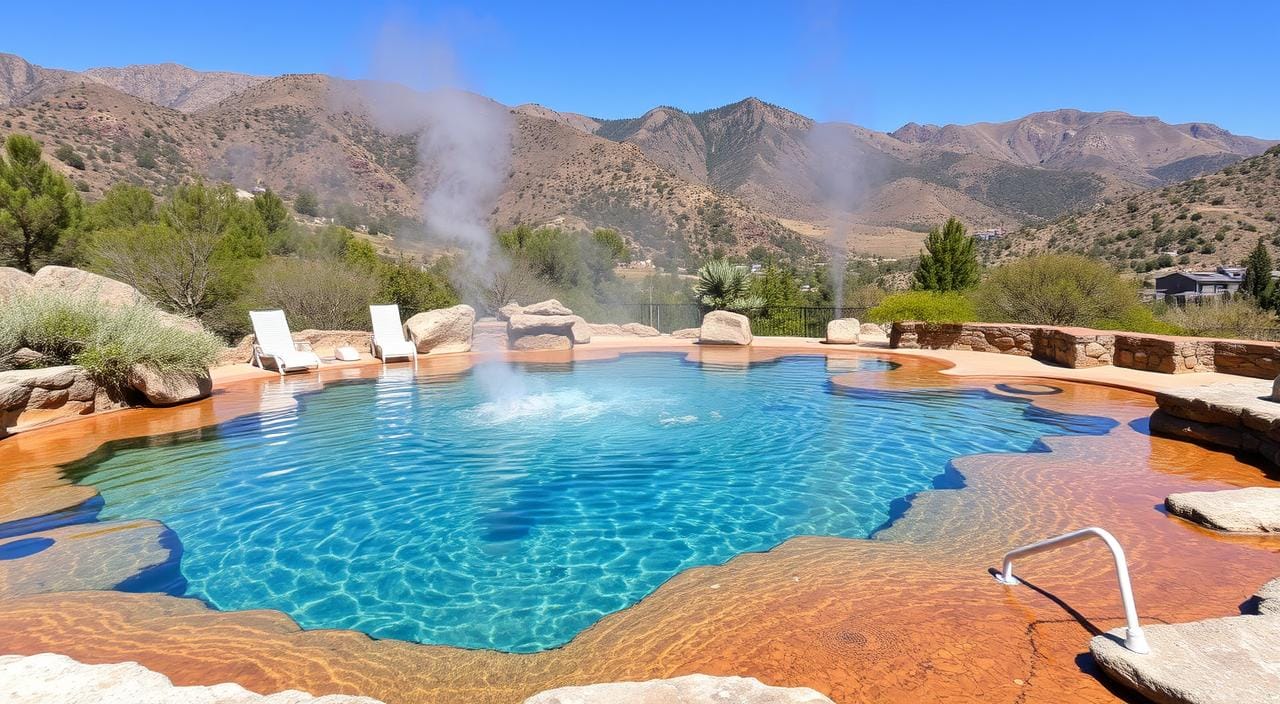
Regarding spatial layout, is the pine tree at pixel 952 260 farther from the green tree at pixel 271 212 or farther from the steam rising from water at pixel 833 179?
the steam rising from water at pixel 833 179

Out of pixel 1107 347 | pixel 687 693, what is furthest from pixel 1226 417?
pixel 687 693

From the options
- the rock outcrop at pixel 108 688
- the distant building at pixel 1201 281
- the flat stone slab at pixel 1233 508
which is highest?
the distant building at pixel 1201 281

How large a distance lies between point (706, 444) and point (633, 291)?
21085 mm

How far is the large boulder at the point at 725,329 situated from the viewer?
17.6 meters

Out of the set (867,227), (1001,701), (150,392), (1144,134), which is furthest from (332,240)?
(1144,134)

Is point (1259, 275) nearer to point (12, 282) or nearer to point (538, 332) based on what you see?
point (538, 332)

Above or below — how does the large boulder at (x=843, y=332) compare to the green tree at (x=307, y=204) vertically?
below

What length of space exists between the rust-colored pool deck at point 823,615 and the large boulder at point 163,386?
4.33 metres

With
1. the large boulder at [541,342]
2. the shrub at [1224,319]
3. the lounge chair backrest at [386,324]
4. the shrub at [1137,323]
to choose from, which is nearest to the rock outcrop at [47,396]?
the lounge chair backrest at [386,324]

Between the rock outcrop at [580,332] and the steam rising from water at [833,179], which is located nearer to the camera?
the rock outcrop at [580,332]

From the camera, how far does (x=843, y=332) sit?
17.8 metres

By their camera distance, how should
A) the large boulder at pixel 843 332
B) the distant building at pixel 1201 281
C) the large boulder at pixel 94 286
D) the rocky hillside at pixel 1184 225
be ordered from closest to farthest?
the large boulder at pixel 94 286 → the large boulder at pixel 843 332 → the distant building at pixel 1201 281 → the rocky hillside at pixel 1184 225

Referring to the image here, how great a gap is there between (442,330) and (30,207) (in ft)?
37.6

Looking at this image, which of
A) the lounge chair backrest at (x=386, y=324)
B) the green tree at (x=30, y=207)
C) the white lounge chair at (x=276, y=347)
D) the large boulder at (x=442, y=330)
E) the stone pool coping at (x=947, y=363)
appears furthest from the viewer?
the green tree at (x=30, y=207)
